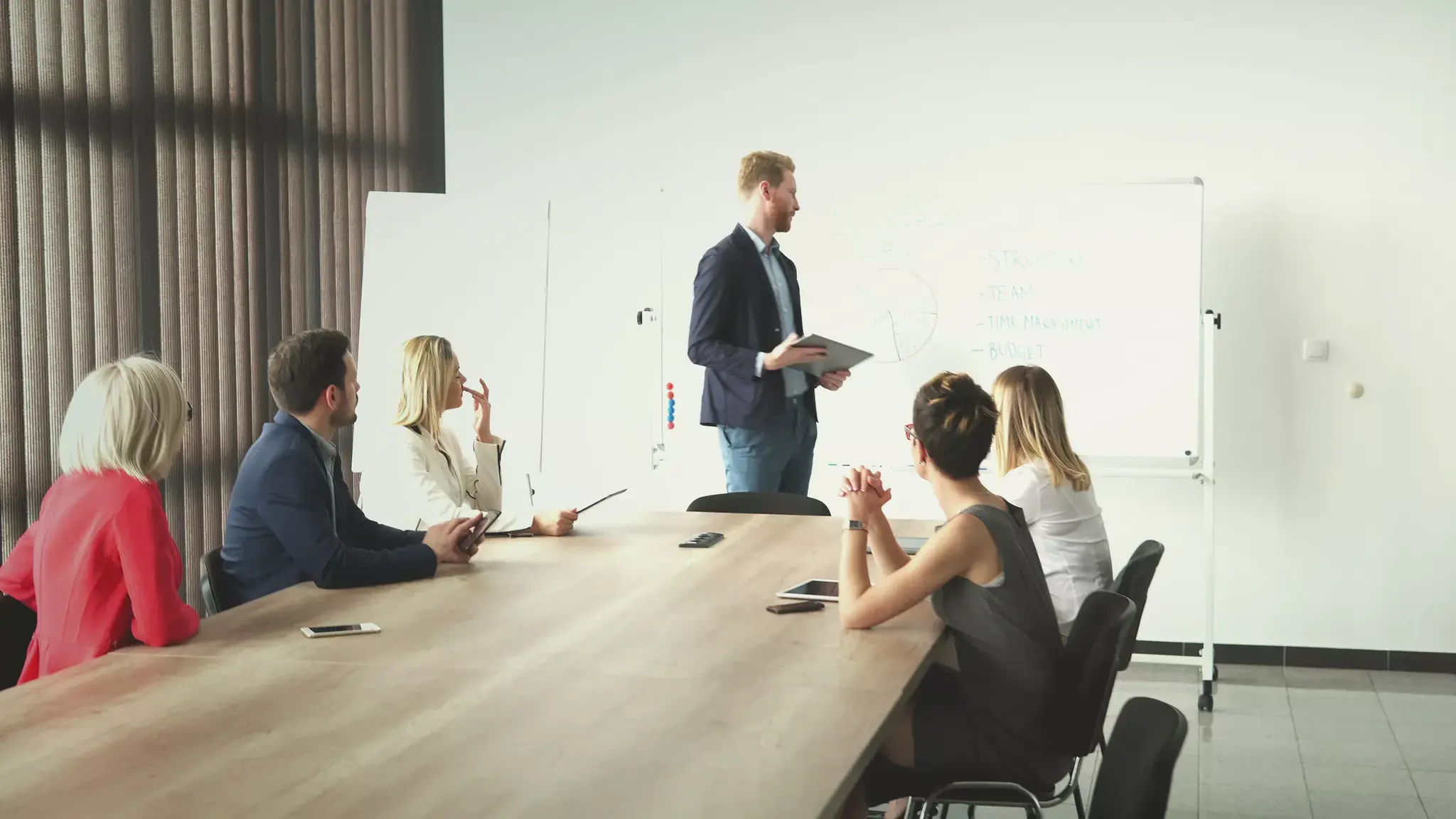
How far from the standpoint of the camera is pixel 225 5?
4465 mm

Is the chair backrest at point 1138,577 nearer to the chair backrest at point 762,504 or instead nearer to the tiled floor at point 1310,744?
the tiled floor at point 1310,744

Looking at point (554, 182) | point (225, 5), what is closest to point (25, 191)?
point (225, 5)

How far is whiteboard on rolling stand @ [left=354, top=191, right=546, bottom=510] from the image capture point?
→ 4973 millimetres

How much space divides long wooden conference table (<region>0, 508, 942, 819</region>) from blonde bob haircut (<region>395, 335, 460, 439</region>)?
3.22ft

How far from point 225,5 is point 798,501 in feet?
8.58

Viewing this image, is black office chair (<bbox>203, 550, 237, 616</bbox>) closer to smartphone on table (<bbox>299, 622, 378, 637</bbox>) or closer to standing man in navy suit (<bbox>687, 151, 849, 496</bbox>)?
smartphone on table (<bbox>299, 622, 378, 637</bbox>)

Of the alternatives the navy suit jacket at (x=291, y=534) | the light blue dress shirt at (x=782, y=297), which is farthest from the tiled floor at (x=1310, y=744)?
the navy suit jacket at (x=291, y=534)

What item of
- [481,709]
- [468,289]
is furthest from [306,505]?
[468,289]

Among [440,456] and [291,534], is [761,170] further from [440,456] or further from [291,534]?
[291,534]

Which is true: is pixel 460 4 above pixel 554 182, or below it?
above

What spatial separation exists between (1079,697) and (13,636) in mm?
2036

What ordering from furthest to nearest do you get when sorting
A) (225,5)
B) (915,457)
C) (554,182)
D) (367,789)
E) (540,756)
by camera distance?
1. (554,182)
2. (225,5)
3. (915,457)
4. (540,756)
5. (367,789)

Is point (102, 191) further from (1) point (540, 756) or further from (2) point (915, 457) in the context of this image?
(1) point (540, 756)

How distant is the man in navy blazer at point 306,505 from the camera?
107 inches
